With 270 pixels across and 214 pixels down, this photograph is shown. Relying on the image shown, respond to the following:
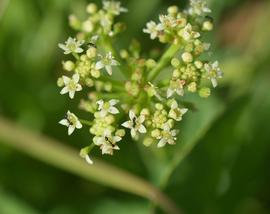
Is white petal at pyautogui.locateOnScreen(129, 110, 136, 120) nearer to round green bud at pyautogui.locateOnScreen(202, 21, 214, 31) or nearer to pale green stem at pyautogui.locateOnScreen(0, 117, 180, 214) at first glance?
round green bud at pyautogui.locateOnScreen(202, 21, 214, 31)

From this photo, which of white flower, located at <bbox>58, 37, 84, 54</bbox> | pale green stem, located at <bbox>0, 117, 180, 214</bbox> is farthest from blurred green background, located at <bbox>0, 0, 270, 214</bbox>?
white flower, located at <bbox>58, 37, 84, 54</bbox>

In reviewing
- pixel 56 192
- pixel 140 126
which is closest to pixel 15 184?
pixel 56 192

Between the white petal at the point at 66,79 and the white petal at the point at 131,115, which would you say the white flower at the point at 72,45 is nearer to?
the white petal at the point at 66,79

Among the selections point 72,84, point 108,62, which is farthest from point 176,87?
point 72,84

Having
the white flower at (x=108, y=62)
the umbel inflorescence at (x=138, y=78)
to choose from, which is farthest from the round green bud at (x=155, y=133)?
the white flower at (x=108, y=62)

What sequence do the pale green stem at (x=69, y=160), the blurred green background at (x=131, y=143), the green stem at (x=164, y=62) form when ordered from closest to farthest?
1. the green stem at (x=164, y=62)
2. the pale green stem at (x=69, y=160)
3. the blurred green background at (x=131, y=143)

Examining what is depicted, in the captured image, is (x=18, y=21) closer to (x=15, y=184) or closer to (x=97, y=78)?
(x=15, y=184)
